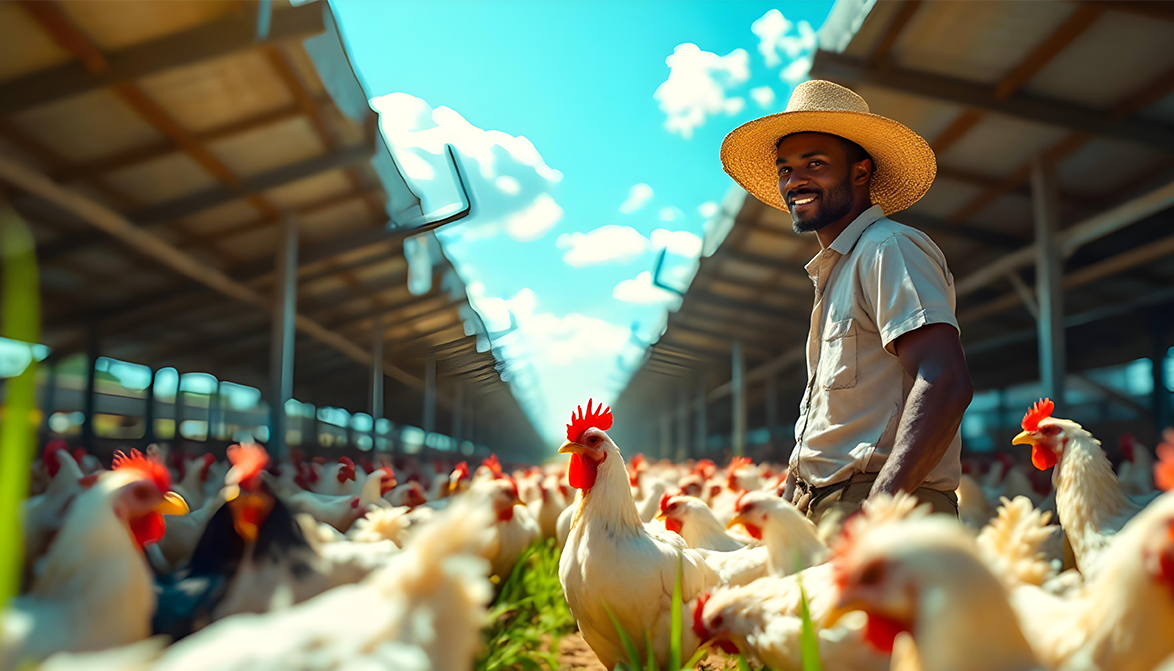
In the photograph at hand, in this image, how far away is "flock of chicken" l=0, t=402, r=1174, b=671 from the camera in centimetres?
96

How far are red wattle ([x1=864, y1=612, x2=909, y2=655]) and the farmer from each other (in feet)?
1.90

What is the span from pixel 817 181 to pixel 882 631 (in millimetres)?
1639

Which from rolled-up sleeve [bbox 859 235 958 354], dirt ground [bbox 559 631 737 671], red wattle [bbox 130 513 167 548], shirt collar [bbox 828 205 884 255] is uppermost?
shirt collar [bbox 828 205 884 255]

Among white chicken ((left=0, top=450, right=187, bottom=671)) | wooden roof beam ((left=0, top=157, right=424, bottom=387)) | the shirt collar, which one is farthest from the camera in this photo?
wooden roof beam ((left=0, top=157, right=424, bottom=387))

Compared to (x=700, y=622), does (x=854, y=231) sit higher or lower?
higher

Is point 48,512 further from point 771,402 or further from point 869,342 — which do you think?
point 771,402

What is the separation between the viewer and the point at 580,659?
339 centimetres

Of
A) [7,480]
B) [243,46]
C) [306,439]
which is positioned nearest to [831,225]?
[7,480]

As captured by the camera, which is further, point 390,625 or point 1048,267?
point 1048,267

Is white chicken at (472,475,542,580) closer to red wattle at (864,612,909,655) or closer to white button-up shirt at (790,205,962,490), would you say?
white button-up shirt at (790,205,962,490)

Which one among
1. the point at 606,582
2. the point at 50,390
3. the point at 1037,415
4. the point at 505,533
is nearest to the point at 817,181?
the point at 606,582

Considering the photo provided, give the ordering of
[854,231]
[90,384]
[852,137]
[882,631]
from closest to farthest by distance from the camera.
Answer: [882,631] < [854,231] < [852,137] < [90,384]

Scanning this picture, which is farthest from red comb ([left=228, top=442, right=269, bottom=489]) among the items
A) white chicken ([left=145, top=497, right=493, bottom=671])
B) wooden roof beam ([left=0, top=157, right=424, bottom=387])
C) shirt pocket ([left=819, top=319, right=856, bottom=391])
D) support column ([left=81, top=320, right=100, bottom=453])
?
support column ([left=81, top=320, right=100, bottom=453])

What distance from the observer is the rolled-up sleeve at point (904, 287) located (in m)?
1.76
